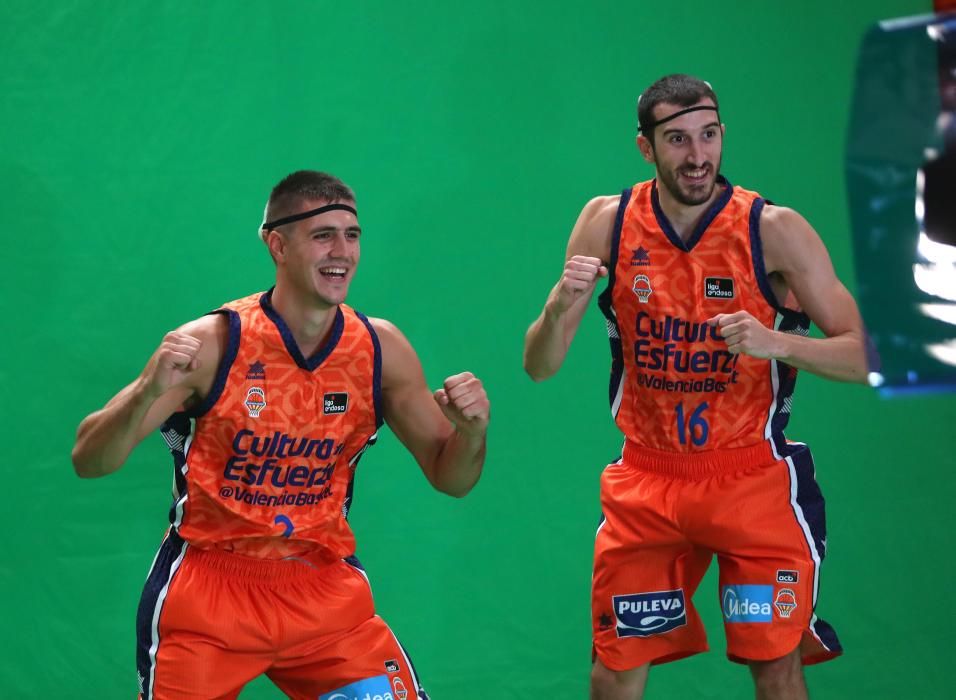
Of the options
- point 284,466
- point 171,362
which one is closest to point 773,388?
point 284,466

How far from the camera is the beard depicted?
3529mm

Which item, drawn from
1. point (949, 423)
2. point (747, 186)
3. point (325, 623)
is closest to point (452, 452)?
point (325, 623)

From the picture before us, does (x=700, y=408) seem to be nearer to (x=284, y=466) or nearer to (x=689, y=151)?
(x=689, y=151)

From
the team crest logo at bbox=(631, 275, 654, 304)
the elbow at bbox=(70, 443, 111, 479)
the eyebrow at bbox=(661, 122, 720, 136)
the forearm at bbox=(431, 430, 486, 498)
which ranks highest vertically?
the eyebrow at bbox=(661, 122, 720, 136)

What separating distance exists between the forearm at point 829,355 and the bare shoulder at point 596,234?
655 millimetres

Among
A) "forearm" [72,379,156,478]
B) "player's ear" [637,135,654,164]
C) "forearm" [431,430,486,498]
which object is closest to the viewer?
"forearm" [72,379,156,478]

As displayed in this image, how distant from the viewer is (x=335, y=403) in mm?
3441

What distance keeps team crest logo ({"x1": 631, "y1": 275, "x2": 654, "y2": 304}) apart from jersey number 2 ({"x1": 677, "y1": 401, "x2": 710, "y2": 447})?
0.34 m

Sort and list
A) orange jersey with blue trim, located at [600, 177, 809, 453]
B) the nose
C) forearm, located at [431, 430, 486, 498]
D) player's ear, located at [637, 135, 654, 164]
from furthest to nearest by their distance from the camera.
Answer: player's ear, located at [637, 135, 654, 164], orange jersey with blue trim, located at [600, 177, 809, 453], the nose, forearm, located at [431, 430, 486, 498]

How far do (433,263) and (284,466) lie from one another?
5.87ft

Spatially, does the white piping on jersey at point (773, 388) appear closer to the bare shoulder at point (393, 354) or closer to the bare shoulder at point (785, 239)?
the bare shoulder at point (785, 239)

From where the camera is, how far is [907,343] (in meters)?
1.16

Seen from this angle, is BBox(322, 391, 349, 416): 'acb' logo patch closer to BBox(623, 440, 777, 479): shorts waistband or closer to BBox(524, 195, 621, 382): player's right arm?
BBox(524, 195, 621, 382): player's right arm

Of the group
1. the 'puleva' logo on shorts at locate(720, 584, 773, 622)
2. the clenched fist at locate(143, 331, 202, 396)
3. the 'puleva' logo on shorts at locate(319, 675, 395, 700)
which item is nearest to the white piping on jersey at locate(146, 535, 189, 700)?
the 'puleva' logo on shorts at locate(319, 675, 395, 700)
